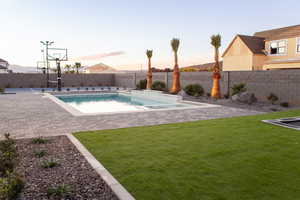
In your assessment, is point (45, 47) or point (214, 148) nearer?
point (214, 148)

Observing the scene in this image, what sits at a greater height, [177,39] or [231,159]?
[177,39]

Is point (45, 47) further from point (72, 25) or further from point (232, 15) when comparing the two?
point (232, 15)

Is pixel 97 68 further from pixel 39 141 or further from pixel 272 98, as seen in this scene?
pixel 39 141

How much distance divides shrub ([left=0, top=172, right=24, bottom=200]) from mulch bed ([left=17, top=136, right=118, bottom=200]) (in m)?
0.16

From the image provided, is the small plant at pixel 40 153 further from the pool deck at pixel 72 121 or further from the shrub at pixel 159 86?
the shrub at pixel 159 86

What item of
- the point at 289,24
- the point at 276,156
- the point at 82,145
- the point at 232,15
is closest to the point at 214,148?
the point at 276,156

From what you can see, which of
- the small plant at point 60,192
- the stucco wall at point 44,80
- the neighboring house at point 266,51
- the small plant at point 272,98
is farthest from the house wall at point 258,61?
the small plant at point 60,192

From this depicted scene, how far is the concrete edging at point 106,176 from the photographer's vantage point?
3211 millimetres

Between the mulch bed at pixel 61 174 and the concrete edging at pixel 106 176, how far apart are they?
0.06m

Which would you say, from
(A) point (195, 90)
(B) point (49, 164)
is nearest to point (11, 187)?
(B) point (49, 164)

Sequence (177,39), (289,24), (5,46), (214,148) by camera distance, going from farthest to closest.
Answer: (5,46), (289,24), (177,39), (214,148)

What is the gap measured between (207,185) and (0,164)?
3.25 meters

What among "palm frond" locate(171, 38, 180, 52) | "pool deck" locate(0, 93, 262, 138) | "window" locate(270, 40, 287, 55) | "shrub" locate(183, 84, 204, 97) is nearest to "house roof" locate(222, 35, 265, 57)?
"window" locate(270, 40, 287, 55)

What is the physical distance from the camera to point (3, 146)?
434cm
